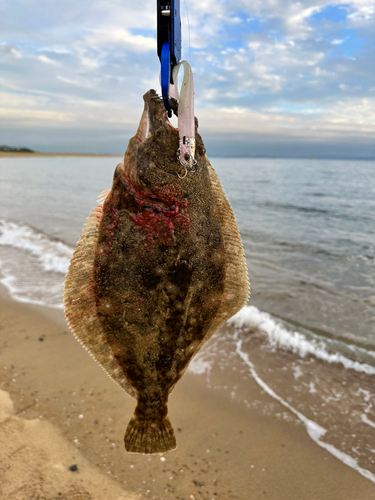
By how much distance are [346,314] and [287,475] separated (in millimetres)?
4633

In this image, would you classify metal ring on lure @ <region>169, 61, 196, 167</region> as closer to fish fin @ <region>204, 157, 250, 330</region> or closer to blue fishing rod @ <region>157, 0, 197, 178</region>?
blue fishing rod @ <region>157, 0, 197, 178</region>

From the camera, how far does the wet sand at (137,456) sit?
133 inches

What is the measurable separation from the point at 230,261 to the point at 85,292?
820 mm

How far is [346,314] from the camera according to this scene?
7551 mm

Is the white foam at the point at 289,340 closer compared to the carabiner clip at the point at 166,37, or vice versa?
the carabiner clip at the point at 166,37

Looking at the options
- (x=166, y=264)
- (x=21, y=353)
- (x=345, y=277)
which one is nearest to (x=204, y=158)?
(x=166, y=264)

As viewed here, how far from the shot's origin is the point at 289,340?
6211 mm

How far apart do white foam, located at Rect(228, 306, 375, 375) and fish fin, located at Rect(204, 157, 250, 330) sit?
14.1ft

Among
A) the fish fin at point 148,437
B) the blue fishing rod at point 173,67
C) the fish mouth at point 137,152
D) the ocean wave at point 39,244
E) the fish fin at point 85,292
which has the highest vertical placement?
the blue fishing rod at point 173,67

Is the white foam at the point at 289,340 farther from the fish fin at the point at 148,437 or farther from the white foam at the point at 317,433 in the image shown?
the fish fin at the point at 148,437

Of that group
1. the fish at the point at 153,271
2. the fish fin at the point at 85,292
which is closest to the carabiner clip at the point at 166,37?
the fish at the point at 153,271

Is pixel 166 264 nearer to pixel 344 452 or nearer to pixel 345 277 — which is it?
pixel 344 452

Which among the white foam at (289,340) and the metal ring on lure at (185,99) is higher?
the metal ring on lure at (185,99)

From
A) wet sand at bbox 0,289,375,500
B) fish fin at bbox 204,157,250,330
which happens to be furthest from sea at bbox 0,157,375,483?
fish fin at bbox 204,157,250,330
